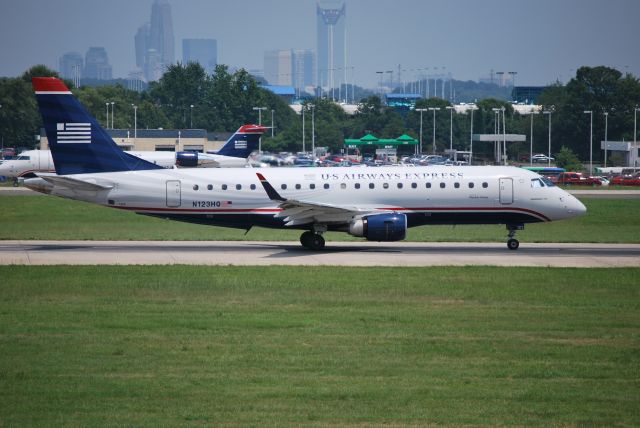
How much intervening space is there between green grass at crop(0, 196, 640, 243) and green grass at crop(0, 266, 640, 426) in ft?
45.7

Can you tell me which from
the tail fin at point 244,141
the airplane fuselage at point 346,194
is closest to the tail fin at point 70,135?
the airplane fuselage at point 346,194

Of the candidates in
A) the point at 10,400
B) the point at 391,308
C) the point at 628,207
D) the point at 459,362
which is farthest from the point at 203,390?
the point at 628,207

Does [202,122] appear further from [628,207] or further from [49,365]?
[49,365]

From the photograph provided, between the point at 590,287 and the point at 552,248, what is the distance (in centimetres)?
1170

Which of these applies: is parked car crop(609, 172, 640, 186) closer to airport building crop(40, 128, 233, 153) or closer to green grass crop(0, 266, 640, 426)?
airport building crop(40, 128, 233, 153)

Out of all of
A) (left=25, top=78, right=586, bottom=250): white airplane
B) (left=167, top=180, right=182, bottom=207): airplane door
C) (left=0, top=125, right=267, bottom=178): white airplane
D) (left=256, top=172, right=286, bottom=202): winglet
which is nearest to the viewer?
(left=256, top=172, right=286, bottom=202): winglet

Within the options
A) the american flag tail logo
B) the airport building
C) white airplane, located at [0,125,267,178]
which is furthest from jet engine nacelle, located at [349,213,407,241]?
the airport building

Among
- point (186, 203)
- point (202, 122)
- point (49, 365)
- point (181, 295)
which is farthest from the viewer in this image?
point (202, 122)

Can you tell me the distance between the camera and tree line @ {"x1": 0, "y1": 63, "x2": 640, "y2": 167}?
146 meters

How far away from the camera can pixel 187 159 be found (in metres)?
89.5

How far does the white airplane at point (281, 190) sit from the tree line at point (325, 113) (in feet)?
283

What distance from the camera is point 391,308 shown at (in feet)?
84.4

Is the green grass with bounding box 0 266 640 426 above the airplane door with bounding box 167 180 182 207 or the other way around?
the other way around

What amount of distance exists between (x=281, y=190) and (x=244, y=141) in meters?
47.3
